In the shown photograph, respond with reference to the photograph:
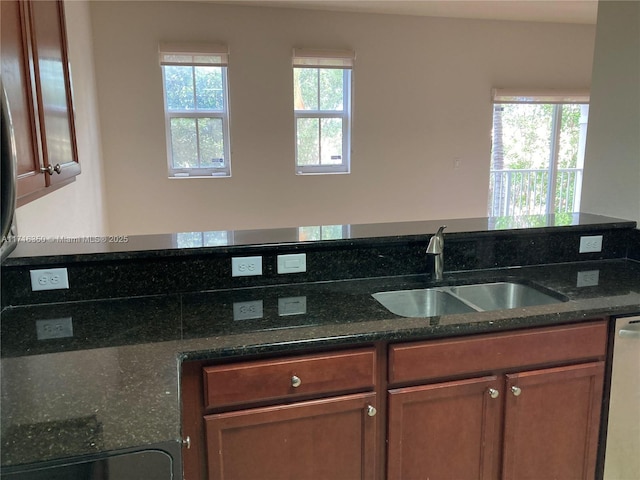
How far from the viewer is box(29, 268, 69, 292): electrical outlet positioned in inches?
64.8

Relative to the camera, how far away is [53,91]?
1705 millimetres

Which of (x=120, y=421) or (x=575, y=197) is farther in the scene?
(x=575, y=197)

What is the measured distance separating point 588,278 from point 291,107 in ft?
10.4

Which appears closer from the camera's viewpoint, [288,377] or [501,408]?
[288,377]

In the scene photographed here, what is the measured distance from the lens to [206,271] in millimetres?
1798

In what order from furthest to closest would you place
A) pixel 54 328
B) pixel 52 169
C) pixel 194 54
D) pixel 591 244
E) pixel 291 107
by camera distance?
pixel 291 107
pixel 194 54
pixel 591 244
pixel 52 169
pixel 54 328

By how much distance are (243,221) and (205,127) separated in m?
0.91

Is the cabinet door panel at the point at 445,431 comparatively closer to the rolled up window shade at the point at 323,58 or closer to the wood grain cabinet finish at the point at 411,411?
the wood grain cabinet finish at the point at 411,411

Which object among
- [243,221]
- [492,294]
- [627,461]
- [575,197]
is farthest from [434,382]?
[575,197]

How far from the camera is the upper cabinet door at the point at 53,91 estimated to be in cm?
153

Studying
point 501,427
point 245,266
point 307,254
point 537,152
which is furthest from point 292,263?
point 537,152

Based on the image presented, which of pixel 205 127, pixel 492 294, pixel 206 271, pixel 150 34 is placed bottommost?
pixel 492 294

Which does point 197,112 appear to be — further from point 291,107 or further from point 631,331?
point 631,331

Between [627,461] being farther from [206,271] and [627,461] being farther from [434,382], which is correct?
[206,271]
